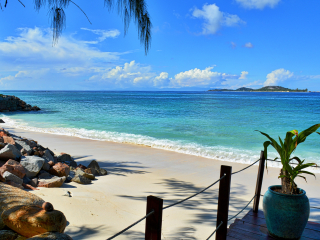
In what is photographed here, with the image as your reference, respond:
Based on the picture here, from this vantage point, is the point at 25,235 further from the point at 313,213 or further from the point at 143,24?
the point at 313,213

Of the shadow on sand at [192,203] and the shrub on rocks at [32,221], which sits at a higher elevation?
the shrub on rocks at [32,221]

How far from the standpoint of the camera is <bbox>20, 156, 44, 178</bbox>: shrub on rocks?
5.20 m

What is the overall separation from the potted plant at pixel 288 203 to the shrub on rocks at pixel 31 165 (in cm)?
455

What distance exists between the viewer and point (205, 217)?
4.46 m

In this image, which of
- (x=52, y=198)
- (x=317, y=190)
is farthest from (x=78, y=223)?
(x=317, y=190)

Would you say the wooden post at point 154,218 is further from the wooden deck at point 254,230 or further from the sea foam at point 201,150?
the sea foam at point 201,150

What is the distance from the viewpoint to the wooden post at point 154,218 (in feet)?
5.67

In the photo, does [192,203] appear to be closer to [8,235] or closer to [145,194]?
[145,194]

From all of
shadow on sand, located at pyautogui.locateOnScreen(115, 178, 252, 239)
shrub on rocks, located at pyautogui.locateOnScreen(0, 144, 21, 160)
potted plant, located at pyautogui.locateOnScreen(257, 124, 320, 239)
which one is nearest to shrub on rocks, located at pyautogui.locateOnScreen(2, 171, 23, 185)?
shrub on rocks, located at pyautogui.locateOnScreen(0, 144, 21, 160)

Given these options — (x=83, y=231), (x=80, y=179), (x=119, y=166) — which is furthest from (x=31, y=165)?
(x=119, y=166)

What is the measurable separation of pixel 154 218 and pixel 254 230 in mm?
2268

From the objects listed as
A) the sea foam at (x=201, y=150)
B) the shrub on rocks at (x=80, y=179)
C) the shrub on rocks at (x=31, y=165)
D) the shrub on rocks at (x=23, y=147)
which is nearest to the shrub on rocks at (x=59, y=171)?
the shrub on rocks at (x=80, y=179)

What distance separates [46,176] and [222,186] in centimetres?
420

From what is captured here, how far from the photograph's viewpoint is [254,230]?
338 cm
